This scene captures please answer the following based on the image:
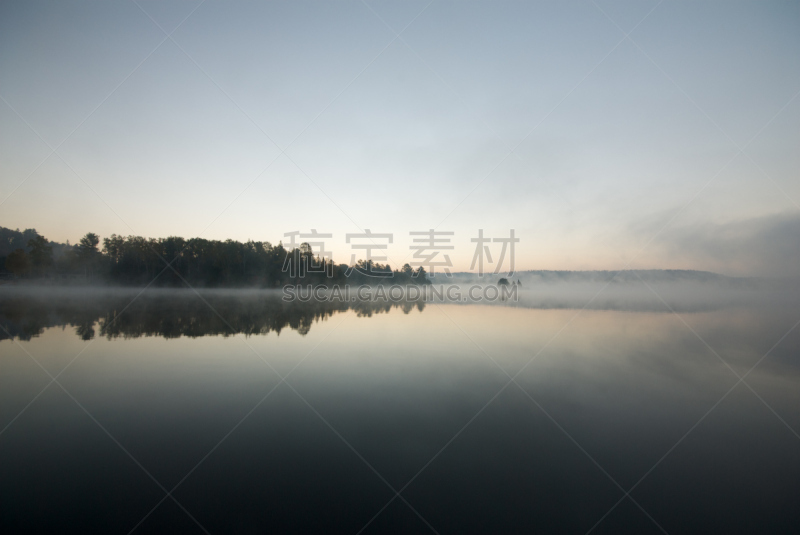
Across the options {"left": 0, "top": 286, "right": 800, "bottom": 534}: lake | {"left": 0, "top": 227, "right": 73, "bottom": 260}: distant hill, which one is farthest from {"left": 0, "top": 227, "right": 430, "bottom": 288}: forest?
{"left": 0, "top": 286, "right": 800, "bottom": 534}: lake

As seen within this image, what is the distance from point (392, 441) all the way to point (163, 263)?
7851cm

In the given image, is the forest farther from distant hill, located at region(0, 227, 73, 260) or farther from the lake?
the lake

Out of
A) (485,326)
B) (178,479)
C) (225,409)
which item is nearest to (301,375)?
(225,409)

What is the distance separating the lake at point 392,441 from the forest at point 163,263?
61723 millimetres

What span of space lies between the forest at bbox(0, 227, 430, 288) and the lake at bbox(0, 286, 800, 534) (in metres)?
61.7

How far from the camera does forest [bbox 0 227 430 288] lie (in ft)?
193

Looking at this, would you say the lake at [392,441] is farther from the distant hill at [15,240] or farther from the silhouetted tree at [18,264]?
the distant hill at [15,240]

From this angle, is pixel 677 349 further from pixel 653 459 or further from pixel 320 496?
pixel 320 496

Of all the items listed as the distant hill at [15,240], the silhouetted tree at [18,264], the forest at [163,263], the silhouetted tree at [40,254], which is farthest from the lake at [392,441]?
the distant hill at [15,240]

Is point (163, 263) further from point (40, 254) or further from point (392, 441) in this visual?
point (392, 441)

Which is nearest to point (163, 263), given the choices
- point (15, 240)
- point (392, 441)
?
Answer: point (392, 441)

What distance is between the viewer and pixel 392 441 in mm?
5203

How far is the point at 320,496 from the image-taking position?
3.90m

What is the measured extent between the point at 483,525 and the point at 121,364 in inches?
425
